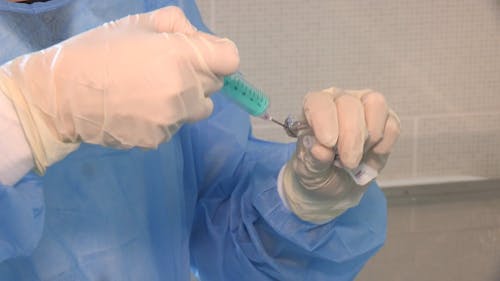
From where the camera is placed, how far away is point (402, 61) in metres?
1.84

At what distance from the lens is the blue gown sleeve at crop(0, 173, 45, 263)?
720 mm

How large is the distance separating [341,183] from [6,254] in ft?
1.33

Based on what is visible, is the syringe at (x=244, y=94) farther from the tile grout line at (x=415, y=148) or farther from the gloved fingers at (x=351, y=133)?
the tile grout line at (x=415, y=148)

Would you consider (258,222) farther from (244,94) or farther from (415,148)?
(415,148)

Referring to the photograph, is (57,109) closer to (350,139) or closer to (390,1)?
(350,139)

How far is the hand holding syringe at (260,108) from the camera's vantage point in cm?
86

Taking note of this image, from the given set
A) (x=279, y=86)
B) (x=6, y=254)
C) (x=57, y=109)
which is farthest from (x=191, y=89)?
(x=279, y=86)

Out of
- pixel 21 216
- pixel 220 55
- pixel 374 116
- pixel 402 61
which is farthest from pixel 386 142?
pixel 402 61

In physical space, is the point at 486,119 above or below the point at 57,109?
below

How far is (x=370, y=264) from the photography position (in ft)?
5.65

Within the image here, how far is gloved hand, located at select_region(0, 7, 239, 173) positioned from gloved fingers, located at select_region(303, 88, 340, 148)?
0.16m

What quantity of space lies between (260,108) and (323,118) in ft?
0.24

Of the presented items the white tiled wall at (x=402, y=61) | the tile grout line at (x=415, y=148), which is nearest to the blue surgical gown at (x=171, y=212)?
the white tiled wall at (x=402, y=61)

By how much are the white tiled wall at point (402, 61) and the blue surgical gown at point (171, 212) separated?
684 millimetres
